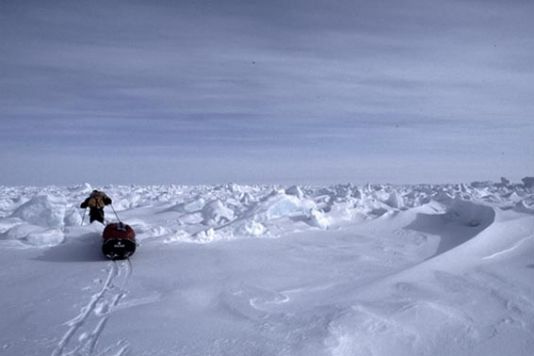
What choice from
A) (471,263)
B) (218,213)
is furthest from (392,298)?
(218,213)

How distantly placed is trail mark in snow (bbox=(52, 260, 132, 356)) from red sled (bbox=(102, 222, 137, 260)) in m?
0.82

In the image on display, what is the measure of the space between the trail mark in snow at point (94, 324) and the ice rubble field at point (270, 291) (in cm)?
2

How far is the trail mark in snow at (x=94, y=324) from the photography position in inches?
148

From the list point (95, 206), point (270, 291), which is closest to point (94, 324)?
point (270, 291)

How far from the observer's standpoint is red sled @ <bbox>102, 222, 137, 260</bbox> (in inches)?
273

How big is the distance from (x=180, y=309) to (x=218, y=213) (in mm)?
8019

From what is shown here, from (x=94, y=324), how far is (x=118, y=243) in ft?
9.09

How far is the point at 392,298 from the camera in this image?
518 cm

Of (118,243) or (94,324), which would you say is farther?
(118,243)

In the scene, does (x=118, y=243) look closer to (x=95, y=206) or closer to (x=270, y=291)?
(x=95, y=206)

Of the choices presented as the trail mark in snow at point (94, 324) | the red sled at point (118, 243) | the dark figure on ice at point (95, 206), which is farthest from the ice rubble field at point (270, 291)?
the dark figure on ice at point (95, 206)

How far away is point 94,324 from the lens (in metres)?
4.32

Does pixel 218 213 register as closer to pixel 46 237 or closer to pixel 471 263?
pixel 46 237

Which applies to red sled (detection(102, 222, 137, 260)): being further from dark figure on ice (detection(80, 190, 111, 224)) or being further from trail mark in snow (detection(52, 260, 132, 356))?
dark figure on ice (detection(80, 190, 111, 224))
